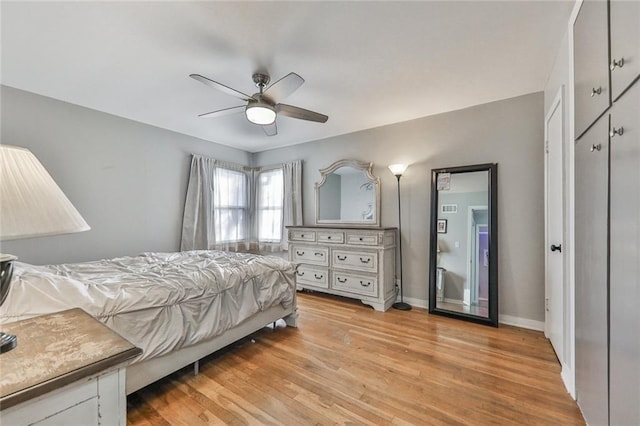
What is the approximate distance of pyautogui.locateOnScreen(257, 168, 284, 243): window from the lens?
4.71 m

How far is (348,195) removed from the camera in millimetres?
4031

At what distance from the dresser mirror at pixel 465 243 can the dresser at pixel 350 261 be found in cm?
53

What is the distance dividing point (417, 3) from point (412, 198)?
2290 mm

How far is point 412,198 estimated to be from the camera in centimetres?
354

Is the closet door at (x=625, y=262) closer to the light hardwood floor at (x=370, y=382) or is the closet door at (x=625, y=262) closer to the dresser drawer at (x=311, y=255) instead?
the light hardwood floor at (x=370, y=382)

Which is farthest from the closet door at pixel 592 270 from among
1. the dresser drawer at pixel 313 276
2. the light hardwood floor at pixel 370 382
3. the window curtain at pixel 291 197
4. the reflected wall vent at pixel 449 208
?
the window curtain at pixel 291 197

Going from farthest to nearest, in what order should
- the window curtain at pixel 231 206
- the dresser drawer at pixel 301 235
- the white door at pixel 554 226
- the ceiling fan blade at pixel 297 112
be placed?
1. the window curtain at pixel 231 206
2. the dresser drawer at pixel 301 235
3. the ceiling fan blade at pixel 297 112
4. the white door at pixel 554 226

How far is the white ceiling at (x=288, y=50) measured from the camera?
1.70m

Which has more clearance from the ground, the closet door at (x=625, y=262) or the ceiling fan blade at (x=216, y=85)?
the ceiling fan blade at (x=216, y=85)

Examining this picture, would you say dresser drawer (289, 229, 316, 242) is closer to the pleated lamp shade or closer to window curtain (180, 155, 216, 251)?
window curtain (180, 155, 216, 251)

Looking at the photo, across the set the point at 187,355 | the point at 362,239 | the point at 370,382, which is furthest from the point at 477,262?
the point at 187,355

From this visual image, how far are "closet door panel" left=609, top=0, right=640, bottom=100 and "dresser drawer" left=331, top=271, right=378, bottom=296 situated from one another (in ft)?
8.83

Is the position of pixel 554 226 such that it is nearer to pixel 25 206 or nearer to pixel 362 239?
pixel 362 239

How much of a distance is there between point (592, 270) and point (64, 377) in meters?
2.16
